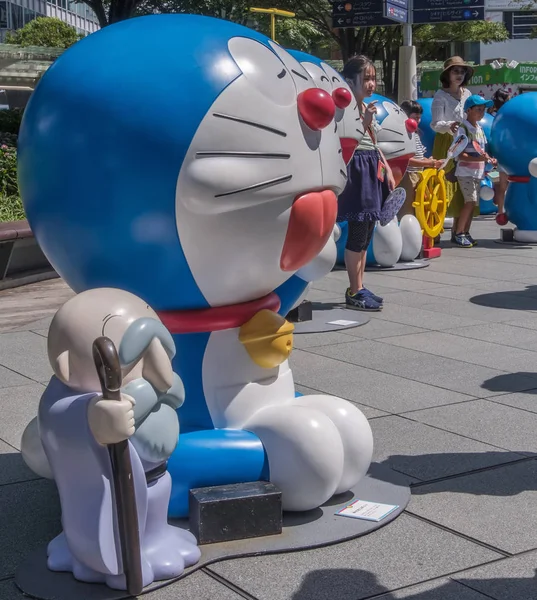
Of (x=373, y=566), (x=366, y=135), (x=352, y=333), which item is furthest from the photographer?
(x=366, y=135)

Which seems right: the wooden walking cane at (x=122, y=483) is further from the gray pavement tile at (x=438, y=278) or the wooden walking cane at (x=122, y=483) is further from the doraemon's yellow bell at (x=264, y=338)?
the gray pavement tile at (x=438, y=278)

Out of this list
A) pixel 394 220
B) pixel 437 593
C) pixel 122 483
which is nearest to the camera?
pixel 122 483

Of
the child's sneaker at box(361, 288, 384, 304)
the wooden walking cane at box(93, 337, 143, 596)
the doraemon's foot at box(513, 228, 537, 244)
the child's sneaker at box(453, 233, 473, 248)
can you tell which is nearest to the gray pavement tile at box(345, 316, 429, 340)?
the child's sneaker at box(361, 288, 384, 304)

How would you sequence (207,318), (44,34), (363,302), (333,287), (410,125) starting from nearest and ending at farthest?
(207,318), (363,302), (333,287), (410,125), (44,34)

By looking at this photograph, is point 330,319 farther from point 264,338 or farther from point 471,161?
point 471,161

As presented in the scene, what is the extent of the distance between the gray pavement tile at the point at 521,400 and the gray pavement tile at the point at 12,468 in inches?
104

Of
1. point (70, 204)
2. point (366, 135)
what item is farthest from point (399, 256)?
point (70, 204)

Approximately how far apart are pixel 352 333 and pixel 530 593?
4.37 m

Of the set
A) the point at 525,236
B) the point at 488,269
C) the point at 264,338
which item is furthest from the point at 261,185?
the point at 525,236

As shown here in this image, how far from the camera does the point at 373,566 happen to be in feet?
11.4

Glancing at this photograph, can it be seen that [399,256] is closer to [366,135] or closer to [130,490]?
[366,135]

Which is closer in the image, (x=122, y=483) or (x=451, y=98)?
(x=122, y=483)

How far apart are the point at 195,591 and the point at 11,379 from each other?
3.23 m

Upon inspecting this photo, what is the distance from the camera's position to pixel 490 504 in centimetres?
407
